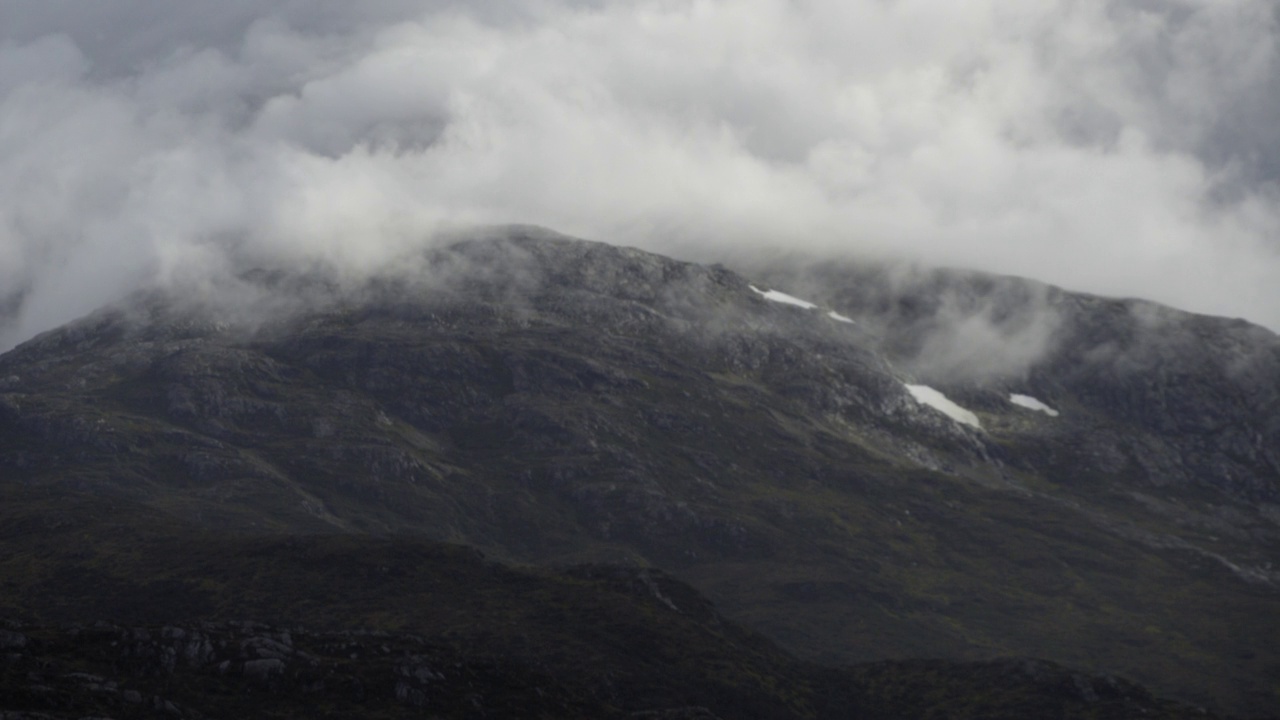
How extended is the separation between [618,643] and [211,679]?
234 ft

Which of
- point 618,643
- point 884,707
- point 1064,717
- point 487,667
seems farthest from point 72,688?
point 1064,717

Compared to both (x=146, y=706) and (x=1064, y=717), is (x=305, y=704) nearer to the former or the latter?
(x=146, y=706)

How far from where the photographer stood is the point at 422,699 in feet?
464

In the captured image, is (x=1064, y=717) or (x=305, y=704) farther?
(x=1064, y=717)


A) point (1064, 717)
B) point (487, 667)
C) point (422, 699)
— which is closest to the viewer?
point (422, 699)

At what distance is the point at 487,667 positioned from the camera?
514 ft

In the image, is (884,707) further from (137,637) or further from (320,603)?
(137,637)

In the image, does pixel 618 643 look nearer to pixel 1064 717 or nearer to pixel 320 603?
pixel 320 603

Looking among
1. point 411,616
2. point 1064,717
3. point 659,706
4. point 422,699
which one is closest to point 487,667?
point 422,699

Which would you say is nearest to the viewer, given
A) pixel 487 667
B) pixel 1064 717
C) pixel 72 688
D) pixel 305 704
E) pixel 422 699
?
pixel 72 688

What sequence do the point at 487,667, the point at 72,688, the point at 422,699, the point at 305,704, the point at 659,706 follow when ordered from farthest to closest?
the point at 659,706
the point at 487,667
the point at 422,699
the point at 305,704
the point at 72,688

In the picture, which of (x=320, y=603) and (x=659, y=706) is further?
(x=320, y=603)

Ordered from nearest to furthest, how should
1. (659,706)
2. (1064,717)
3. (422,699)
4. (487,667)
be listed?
1. (422,699)
2. (487,667)
3. (659,706)
4. (1064,717)

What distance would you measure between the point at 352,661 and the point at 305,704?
48.4 ft
